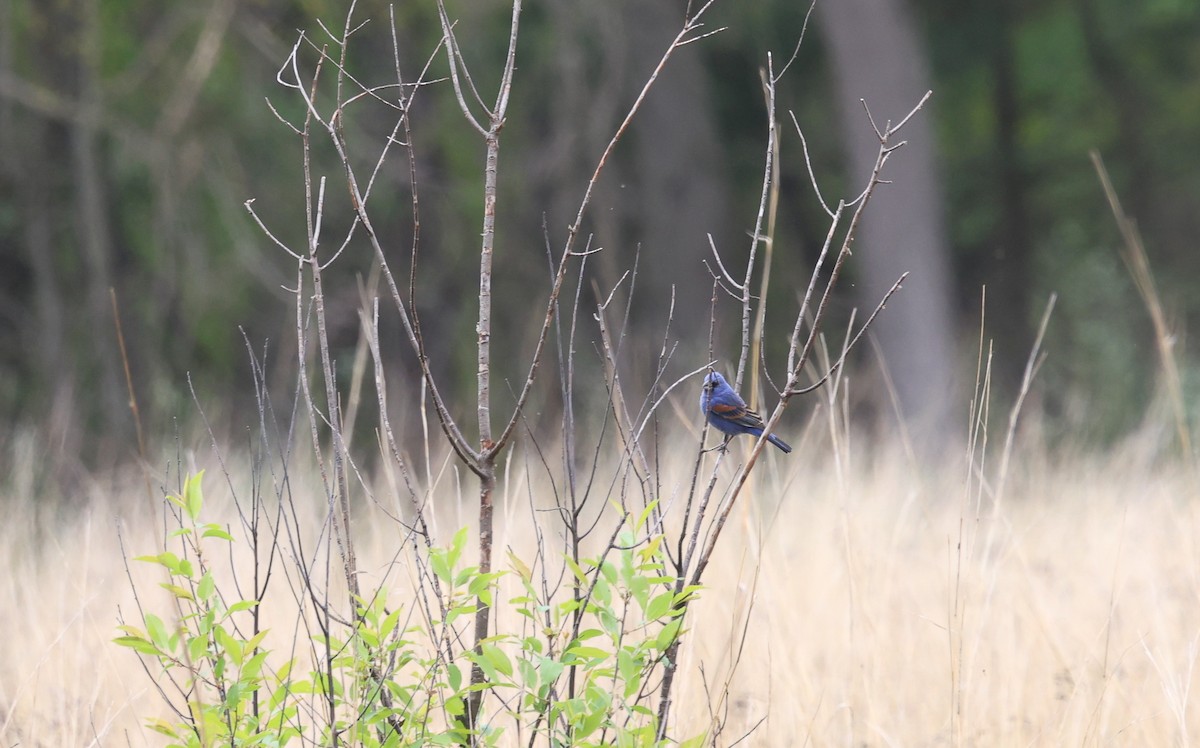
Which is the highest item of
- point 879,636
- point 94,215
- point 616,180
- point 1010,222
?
point 616,180

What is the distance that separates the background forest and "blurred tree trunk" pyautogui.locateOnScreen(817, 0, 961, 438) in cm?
3

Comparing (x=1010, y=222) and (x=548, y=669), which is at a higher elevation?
(x=1010, y=222)

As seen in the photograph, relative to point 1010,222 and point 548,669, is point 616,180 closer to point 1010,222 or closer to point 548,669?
point 1010,222

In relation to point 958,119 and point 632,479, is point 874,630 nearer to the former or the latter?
point 632,479

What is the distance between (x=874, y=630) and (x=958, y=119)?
14034 mm

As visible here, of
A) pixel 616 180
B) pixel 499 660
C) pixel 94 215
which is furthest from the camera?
pixel 616 180

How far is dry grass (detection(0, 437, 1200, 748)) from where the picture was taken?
2750 millimetres

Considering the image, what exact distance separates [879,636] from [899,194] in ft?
26.5

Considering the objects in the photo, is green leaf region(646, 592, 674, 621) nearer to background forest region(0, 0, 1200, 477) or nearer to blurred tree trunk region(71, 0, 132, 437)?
background forest region(0, 0, 1200, 477)

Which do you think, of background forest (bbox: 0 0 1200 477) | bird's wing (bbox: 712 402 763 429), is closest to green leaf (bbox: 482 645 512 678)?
bird's wing (bbox: 712 402 763 429)

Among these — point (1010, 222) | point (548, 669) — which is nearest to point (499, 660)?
point (548, 669)

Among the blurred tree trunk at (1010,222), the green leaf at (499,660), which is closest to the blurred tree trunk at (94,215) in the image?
the green leaf at (499,660)

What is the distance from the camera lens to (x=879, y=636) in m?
3.19

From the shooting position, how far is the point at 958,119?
1575cm
